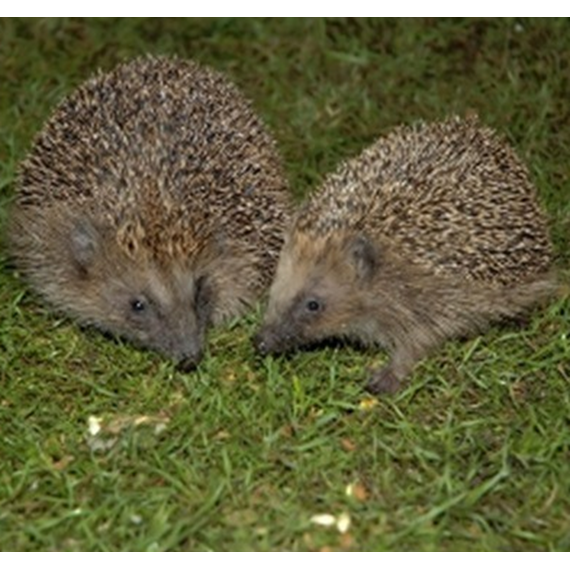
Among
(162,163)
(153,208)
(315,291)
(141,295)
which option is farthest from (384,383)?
(162,163)

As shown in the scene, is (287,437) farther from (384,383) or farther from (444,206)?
(444,206)

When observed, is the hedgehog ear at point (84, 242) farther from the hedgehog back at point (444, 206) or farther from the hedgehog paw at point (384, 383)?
the hedgehog paw at point (384, 383)

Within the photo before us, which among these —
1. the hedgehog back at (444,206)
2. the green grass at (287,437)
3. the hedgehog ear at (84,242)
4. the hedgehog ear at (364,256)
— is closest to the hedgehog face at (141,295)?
the hedgehog ear at (84,242)

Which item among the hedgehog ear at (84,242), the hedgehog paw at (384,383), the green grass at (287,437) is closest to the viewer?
the green grass at (287,437)

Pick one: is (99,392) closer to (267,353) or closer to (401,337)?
(267,353)

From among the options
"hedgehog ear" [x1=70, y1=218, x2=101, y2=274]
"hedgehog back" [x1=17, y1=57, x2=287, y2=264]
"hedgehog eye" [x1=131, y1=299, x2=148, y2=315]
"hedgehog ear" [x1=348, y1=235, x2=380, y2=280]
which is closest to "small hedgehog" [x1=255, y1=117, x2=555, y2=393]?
"hedgehog ear" [x1=348, y1=235, x2=380, y2=280]

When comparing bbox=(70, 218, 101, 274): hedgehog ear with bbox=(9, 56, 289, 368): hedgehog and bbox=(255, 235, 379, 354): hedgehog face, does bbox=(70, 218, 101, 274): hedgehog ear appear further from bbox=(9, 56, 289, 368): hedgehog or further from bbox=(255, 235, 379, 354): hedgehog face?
bbox=(255, 235, 379, 354): hedgehog face
